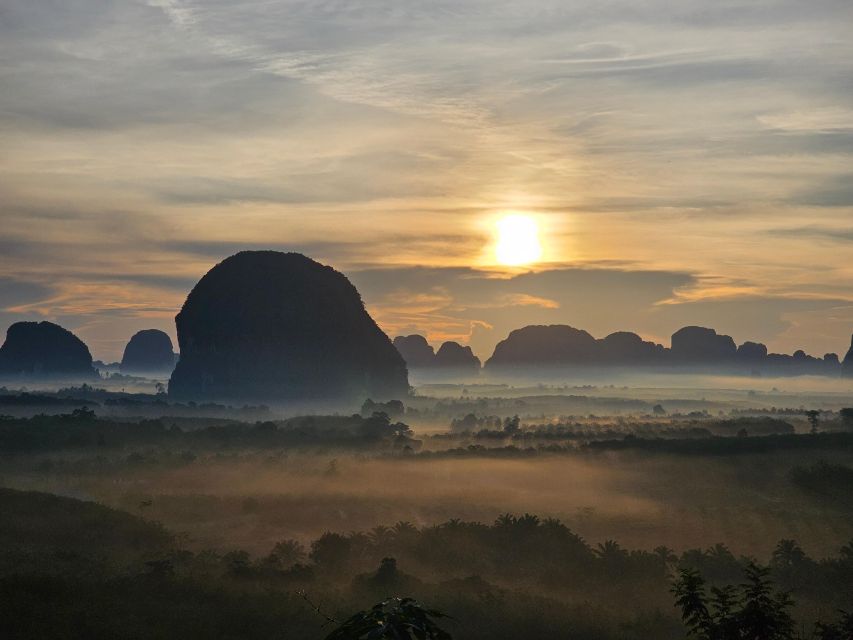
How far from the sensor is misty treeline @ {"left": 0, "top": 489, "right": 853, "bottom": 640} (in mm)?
59906

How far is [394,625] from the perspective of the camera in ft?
49.6

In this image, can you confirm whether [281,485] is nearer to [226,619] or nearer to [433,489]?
[433,489]

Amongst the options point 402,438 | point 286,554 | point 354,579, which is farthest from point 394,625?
point 402,438

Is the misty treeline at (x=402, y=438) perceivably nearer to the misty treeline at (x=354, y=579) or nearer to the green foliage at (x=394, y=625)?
the misty treeline at (x=354, y=579)

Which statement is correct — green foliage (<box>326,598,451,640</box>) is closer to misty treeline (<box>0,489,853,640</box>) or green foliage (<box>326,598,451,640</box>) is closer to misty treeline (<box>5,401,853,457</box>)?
misty treeline (<box>0,489,853,640</box>)

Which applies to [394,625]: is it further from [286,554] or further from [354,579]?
[286,554]

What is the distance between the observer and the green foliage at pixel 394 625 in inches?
588

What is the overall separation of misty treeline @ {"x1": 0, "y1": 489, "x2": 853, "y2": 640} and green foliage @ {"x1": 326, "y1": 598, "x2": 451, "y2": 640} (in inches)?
1382

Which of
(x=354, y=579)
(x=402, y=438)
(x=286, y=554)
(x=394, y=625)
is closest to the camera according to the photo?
(x=394, y=625)

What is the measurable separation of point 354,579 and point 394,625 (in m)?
60.6

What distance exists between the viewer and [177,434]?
172375 mm

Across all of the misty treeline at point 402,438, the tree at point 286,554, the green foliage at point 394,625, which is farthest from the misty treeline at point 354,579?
the misty treeline at point 402,438

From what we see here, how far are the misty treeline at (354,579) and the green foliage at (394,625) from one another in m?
35.1

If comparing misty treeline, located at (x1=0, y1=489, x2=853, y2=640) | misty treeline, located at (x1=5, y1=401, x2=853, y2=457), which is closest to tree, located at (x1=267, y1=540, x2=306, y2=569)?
misty treeline, located at (x1=0, y1=489, x2=853, y2=640)
